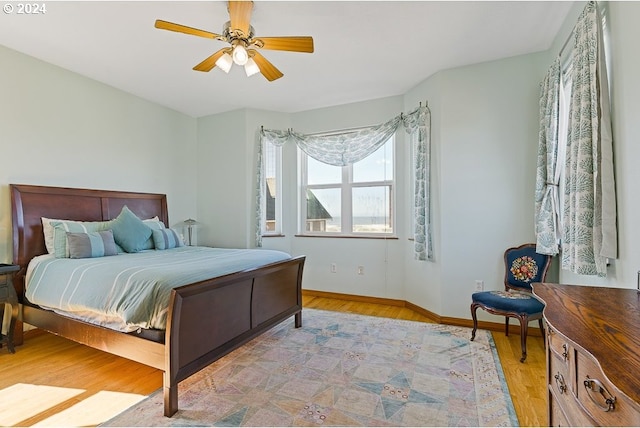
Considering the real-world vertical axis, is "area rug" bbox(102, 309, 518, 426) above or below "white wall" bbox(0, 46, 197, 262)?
below

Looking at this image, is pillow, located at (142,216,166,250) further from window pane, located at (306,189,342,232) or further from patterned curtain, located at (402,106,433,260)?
patterned curtain, located at (402,106,433,260)

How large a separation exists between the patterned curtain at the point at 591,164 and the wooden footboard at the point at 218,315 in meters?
2.22

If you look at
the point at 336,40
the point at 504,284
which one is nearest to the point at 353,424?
the point at 504,284

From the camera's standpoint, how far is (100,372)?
228cm

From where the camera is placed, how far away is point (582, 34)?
186 centimetres

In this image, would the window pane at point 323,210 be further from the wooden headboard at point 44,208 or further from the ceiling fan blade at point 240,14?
the ceiling fan blade at point 240,14

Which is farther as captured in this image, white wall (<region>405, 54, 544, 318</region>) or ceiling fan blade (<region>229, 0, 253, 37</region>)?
white wall (<region>405, 54, 544, 318</region>)

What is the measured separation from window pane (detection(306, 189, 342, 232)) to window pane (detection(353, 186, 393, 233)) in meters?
0.27

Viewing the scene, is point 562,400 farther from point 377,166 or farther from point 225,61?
Result: point 377,166

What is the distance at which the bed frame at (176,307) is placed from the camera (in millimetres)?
1853

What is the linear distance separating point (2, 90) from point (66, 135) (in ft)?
1.92

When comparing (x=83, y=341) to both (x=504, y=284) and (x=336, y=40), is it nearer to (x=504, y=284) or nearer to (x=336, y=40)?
(x=336, y=40)

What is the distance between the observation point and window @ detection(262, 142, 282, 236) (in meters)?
4.60

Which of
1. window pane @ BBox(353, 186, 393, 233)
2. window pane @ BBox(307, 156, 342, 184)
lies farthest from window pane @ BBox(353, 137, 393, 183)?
window pane @ BBox(307, 156, 342, 184)
